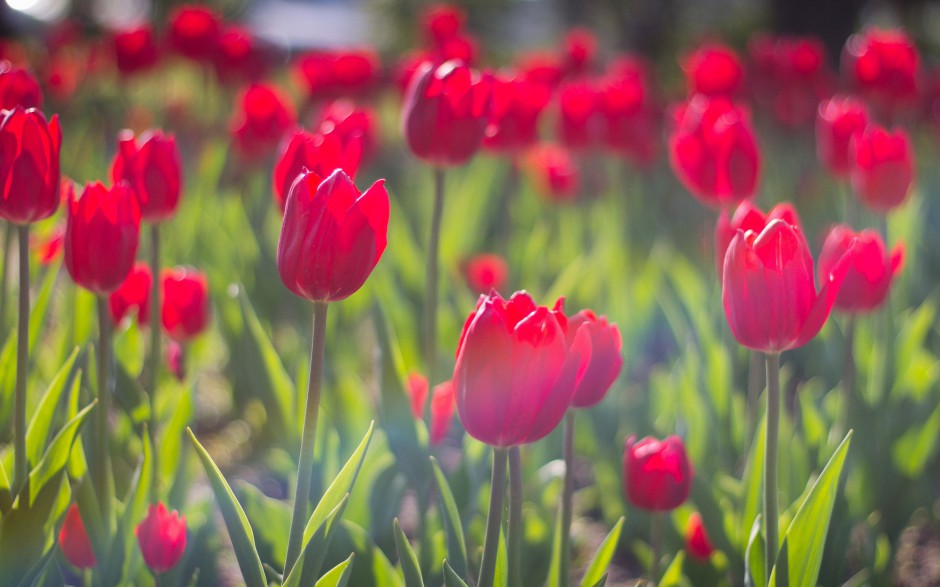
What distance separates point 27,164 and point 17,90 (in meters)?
0.37

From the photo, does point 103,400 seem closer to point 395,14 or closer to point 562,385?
point 562,385

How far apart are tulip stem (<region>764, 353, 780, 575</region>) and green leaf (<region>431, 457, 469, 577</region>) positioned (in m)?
0.40

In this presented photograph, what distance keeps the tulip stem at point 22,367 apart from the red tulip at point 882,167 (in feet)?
5.11

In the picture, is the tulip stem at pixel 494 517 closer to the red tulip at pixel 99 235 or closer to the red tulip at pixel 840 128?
the red tulip at pixel 99 235

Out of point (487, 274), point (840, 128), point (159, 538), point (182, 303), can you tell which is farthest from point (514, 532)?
point (840, 128)

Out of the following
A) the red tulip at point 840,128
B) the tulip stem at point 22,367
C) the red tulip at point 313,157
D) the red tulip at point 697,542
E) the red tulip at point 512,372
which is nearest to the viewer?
the red tulip at point 512,372

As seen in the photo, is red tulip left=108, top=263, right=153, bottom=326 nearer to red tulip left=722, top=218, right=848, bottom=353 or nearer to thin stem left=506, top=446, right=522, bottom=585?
thin stem left=506, top=446, right=522, bottom=585

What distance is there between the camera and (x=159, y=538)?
49.2 inches

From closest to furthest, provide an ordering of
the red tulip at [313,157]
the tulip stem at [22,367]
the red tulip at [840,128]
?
the tulip stem at [22,367], the red tulip at [313,157], the red tulip at [840,128]

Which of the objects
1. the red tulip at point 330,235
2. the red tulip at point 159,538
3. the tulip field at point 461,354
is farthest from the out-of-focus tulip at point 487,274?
the red tulip at point 330,235

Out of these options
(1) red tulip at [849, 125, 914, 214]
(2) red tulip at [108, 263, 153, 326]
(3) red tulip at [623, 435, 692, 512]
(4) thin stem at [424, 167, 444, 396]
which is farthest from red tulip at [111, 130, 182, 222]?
(1) red tulip at [849, 125, 914, 214]

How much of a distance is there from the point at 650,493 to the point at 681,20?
300 inches

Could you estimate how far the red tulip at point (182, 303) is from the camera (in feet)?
5.90

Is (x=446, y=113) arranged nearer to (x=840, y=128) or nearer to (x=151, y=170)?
(x=151, y=170)
